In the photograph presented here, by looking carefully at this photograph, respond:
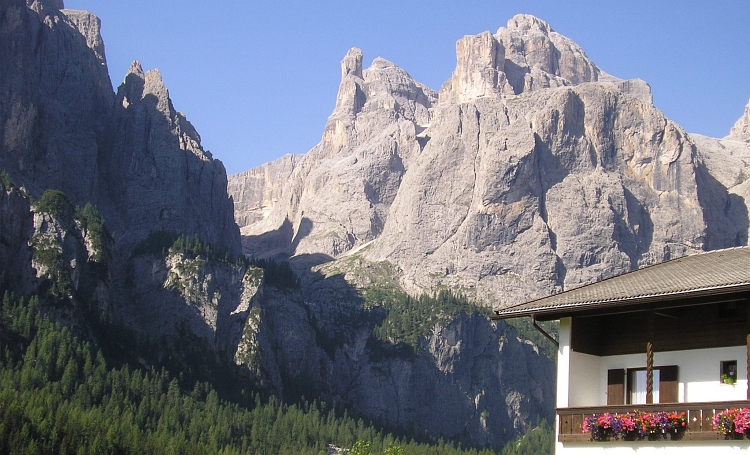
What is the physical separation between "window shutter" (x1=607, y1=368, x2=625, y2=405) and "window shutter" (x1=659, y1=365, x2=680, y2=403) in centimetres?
172

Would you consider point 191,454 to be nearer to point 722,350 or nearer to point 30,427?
point 30,427

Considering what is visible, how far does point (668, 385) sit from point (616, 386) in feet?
7.29

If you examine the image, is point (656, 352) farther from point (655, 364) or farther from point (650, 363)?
point (650, 363)

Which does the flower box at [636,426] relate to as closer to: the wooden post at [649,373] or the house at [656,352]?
the house at [656,352]

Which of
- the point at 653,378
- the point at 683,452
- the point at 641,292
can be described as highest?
the point at 641,292

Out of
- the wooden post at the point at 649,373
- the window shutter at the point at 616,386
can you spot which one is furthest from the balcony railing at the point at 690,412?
the window shutter at the point at 616,386

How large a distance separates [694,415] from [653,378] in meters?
3.34

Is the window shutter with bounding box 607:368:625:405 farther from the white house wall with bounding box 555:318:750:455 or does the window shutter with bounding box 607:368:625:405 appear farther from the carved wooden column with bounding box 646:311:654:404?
the carved wooden column with bounding box 646:311:654:404

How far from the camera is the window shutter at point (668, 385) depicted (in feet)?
120

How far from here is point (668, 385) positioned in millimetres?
36781

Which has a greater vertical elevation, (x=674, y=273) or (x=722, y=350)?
(x=674, y=273)

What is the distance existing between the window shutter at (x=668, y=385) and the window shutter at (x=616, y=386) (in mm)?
1723

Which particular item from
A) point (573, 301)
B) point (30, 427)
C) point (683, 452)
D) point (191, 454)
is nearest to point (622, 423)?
point (683, 452)

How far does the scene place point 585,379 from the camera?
38.8 metres
